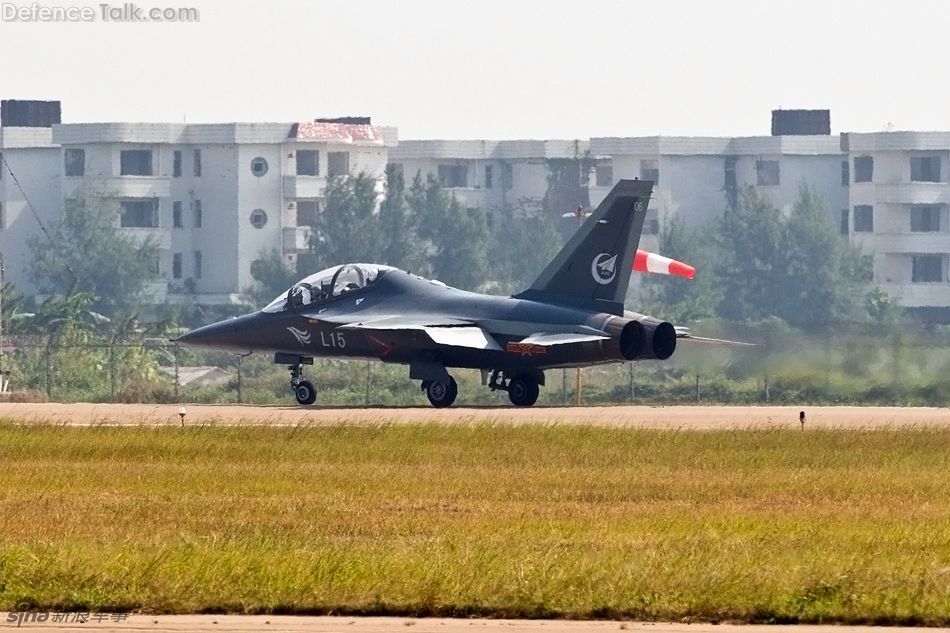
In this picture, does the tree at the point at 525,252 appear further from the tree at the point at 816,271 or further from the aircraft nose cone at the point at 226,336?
the aircraft nose cone at the point at 226,336

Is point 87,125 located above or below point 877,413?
above

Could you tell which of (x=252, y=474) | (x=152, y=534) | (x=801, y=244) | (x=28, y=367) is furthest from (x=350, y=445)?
(x=801, y=244)

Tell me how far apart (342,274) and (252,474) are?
1675cm

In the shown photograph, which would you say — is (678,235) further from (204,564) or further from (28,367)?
(204,564)

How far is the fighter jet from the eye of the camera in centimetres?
4006

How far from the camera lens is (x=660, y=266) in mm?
47812

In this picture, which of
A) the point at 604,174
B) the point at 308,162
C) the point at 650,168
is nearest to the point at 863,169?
the point at 650,168

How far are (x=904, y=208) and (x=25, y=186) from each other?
51.9 m

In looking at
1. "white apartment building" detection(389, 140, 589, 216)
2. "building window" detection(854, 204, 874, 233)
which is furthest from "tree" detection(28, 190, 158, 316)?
"building window" detection(854, 204, 874, 233)

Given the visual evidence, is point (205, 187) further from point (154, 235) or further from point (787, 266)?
point (787, 266)

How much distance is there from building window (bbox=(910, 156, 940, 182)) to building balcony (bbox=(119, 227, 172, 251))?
142ft

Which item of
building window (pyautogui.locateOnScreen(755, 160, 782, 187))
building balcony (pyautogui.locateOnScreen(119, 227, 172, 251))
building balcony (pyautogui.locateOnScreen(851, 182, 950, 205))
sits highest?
building window (pyautogui.locateOnScreen(755, 160, 782, 187))

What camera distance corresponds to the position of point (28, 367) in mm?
57781

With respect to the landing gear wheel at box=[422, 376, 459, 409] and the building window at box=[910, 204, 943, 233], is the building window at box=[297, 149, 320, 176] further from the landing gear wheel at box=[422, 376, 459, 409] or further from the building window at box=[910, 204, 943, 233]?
the landing gear wheel at box=[422, 376, 459, 409]
